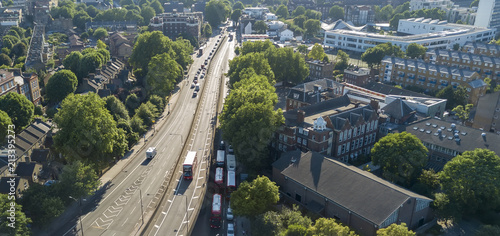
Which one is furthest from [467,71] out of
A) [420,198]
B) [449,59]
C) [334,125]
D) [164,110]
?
[164,110]

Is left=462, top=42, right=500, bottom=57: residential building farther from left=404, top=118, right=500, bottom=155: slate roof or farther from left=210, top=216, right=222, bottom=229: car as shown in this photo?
left=210, top=216, right=222, bottom=229: car

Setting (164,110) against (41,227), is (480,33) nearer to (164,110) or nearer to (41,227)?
(164,110)

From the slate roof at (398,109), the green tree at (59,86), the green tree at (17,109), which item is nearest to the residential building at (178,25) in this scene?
the green tree at (59,86)

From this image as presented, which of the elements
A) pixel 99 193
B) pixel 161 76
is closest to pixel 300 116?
pixel 99 193

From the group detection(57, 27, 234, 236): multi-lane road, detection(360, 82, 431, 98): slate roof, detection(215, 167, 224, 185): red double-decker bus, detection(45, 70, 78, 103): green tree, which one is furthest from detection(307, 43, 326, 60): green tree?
detection(215, 167, 224, 185): red double-decker bus

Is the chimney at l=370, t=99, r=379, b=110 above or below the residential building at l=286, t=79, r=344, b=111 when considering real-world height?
above

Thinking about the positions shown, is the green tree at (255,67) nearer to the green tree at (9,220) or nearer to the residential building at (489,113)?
the residential building at (489,113)
